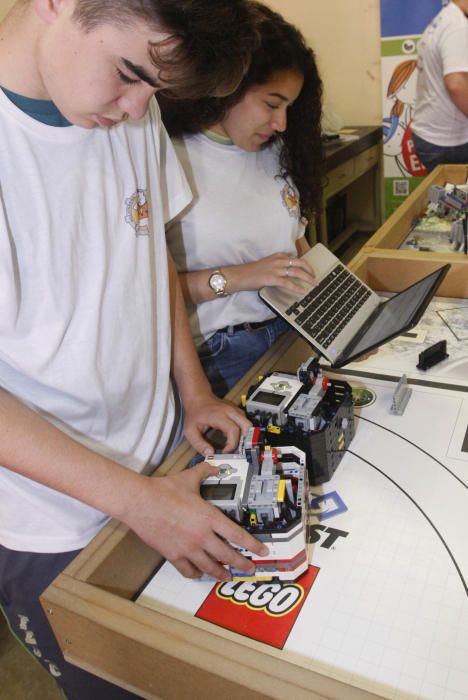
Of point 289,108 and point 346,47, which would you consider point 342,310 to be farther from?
point 346,47

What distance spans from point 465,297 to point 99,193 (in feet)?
3.24

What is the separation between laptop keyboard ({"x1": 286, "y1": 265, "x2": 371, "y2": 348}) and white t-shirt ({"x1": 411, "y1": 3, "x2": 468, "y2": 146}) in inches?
73.4

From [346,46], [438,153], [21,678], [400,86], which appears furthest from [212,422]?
[346,46]

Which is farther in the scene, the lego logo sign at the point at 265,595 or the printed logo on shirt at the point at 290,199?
the printed logo on shirt at the point at 290,199

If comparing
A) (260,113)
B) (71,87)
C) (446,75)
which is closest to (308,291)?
(260,113)

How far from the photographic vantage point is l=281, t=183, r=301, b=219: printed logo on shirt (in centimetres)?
123

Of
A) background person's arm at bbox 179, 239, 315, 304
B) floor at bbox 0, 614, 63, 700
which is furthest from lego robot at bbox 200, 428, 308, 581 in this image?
floor at bbox 0, 614, 63, 700

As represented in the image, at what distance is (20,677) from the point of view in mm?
1469

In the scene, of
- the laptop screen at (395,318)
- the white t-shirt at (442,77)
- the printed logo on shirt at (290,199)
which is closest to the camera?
the laptop screen at (395,318)

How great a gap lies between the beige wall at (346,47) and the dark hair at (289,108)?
2480mm

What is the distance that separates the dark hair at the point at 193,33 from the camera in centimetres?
54

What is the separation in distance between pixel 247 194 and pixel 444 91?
208 cm

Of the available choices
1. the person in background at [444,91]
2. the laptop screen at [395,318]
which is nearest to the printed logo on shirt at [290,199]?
the laptop screen at [395,318]

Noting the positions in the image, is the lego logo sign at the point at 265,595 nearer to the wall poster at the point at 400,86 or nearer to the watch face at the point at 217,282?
the watch face at the point at 217,282
